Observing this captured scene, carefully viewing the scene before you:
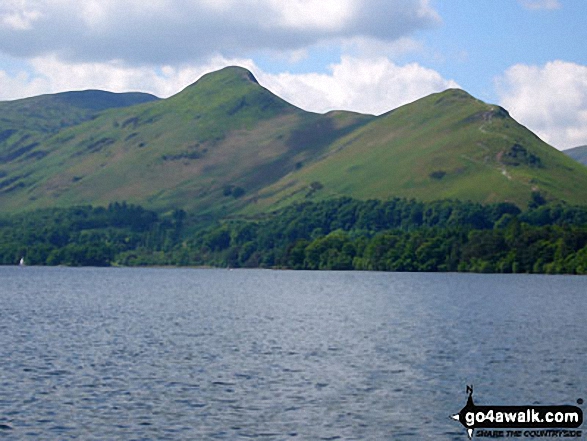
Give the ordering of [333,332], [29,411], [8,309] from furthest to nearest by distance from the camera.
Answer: [8,309]
[333,332]
[29,411]

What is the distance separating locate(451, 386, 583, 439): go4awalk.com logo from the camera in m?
47.6

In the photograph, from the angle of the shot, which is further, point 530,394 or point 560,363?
point 560,363

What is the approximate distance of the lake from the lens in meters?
50.0

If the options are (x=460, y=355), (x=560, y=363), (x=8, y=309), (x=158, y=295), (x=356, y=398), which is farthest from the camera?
(x=158, y=295)

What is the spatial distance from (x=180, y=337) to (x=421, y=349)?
2395 cm

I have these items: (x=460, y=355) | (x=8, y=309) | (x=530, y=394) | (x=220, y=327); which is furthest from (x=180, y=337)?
(x=8, y=309)

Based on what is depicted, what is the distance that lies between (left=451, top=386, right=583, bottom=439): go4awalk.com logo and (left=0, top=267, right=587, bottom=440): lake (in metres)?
1.01

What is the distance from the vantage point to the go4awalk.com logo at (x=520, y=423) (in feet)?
156

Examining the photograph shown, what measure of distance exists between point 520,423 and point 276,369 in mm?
24576

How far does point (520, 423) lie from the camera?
48.2 m

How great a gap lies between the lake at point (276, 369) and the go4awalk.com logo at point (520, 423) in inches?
39.9

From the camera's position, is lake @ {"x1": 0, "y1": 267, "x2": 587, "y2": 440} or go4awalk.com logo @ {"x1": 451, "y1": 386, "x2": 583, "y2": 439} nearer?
go4awalk.com logo @ {"x1": 451, "y1": 386, "x2": 583, "y2": 439}

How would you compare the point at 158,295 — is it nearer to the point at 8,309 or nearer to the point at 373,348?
the point at 8,309

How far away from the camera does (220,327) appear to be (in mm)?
104875
